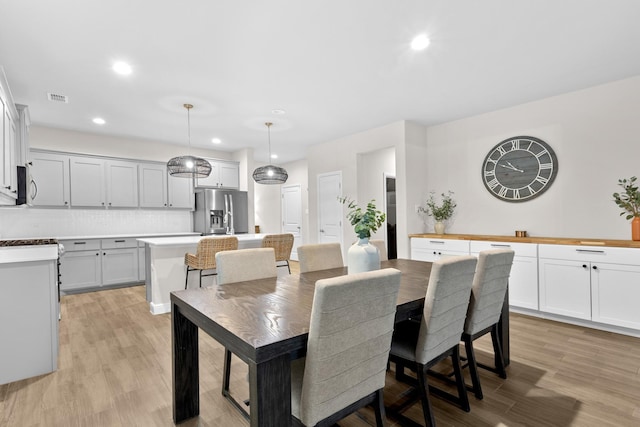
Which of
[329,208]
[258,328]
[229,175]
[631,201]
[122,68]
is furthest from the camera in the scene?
[229,175]

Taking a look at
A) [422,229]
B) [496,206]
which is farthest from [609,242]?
[422,229]

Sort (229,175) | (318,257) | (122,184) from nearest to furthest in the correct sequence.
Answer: (318,257) < (122,184) < (229,175)

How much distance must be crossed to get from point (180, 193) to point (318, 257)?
425 cm

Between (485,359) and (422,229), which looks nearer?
(485,359)

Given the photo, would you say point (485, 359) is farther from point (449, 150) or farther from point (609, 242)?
point (449, 150)

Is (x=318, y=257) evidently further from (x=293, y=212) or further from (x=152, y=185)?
(x=293, y=212)

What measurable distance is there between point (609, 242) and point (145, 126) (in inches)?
232

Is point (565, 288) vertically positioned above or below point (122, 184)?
below

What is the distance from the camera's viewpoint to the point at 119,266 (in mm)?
5176

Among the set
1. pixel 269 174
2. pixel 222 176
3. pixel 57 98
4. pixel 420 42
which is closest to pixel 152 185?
pixel 222 176

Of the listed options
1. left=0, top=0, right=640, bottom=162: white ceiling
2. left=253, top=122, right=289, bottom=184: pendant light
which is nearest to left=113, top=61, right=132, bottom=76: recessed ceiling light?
left=0, top=0, right=640, bottom=162: white ceiling

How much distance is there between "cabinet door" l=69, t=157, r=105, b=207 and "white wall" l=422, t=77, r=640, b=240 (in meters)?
5.54

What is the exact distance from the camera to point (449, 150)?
15.7 ft

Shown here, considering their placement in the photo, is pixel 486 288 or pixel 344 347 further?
pixel 486 288
